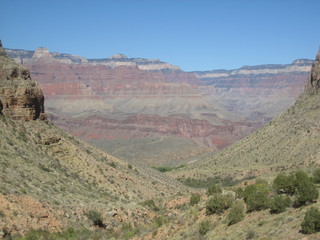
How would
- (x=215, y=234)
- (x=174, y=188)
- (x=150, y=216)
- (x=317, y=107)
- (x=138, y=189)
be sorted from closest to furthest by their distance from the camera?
(x=215, y=234) → (x=150, y=216) → (x=138, y=189) → (x=174, y=188) → (x=317, y=107)

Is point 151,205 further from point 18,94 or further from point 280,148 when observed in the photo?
point 280,148

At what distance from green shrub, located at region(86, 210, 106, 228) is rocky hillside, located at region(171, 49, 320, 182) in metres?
33.8

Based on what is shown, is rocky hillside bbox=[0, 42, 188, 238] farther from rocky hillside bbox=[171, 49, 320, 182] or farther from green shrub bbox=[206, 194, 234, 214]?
rocky hillside bbox=[171, 49, 320, 182]

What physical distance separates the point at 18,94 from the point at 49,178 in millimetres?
11510

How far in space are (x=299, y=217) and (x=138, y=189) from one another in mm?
24203

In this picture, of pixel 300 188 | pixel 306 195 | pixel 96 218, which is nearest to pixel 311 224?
pixel 306 195

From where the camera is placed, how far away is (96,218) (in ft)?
95.2

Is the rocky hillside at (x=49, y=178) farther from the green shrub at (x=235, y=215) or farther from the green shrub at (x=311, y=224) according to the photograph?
the green shrub at (x=311, y=224)

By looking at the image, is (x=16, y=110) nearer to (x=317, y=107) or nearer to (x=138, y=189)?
(x=138, y=189)

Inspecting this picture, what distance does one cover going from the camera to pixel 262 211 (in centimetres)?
2166

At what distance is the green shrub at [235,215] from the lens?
2152 cm

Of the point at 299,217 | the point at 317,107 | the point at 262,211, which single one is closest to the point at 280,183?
the point at 262,211

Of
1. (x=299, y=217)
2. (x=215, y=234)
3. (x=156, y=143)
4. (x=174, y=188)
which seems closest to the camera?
(x=299, y=217)

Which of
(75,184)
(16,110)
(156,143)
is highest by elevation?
(16,110)
